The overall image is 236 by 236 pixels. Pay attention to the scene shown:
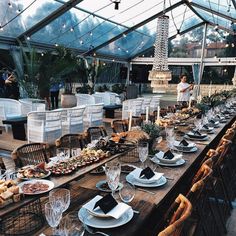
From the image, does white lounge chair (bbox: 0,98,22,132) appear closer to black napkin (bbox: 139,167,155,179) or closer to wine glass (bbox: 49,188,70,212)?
black napkin (bbox: 139,167,155,179)

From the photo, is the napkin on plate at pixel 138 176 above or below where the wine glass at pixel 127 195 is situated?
below

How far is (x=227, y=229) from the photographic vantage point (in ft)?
9.98

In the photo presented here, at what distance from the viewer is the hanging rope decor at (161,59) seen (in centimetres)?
473

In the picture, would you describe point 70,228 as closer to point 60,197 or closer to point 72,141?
point 60,197

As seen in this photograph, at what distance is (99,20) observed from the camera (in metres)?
12.1

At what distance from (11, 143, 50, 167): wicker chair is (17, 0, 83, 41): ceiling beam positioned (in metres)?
7.76

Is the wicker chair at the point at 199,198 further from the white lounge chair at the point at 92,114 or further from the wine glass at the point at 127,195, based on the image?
the white lounge chair at the point at 92,114

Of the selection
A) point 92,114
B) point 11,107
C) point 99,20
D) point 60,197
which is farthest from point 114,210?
point 99,20

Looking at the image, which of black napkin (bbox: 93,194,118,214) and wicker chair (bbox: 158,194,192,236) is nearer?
wicker chair (bbox: 158,194,192,236)

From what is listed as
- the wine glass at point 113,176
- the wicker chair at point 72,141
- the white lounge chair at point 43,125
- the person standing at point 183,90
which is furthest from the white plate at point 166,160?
the person standing at point 183,90

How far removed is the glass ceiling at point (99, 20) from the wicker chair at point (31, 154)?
23.0 feet

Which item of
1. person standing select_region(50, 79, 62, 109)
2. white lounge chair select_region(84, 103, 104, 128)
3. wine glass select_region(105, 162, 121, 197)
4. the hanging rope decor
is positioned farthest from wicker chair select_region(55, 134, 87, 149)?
person standing select_region(50, 79, 62, 109)

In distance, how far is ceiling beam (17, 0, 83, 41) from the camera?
31.0 ft

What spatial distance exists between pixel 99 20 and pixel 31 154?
1042 centimetres
